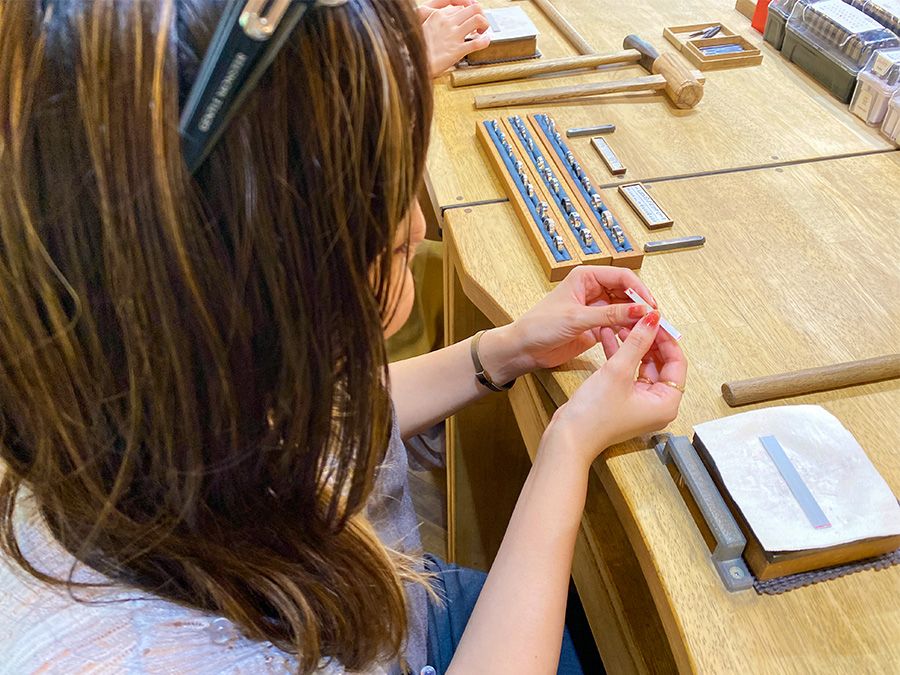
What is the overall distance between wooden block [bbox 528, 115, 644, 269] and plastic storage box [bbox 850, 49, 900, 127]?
0.46 m

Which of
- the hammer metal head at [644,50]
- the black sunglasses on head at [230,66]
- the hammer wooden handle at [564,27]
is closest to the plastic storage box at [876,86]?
the hammer metal head at [644,50]

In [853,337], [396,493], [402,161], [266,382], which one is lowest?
[396,493]

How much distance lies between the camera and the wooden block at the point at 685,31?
52.2 inches

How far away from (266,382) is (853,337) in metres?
0.60

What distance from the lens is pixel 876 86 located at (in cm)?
106

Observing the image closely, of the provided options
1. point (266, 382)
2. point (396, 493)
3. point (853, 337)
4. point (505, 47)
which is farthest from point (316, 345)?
point (505, 47)

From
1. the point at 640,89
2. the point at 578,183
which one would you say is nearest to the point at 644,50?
the point at 640,89

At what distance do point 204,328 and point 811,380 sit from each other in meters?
0.56

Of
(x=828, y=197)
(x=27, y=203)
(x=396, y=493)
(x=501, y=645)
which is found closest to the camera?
(x=27, y=203)

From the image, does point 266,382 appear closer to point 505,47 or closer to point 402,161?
point 402,161

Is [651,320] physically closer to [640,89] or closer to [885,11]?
[640,89]

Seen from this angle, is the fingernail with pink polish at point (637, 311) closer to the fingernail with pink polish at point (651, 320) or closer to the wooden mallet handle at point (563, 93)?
the fingernail with pink polish at point (651, 320)

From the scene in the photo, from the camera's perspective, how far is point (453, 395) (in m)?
0.91

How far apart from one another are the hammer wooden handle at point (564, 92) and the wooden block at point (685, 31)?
0.67 feet
